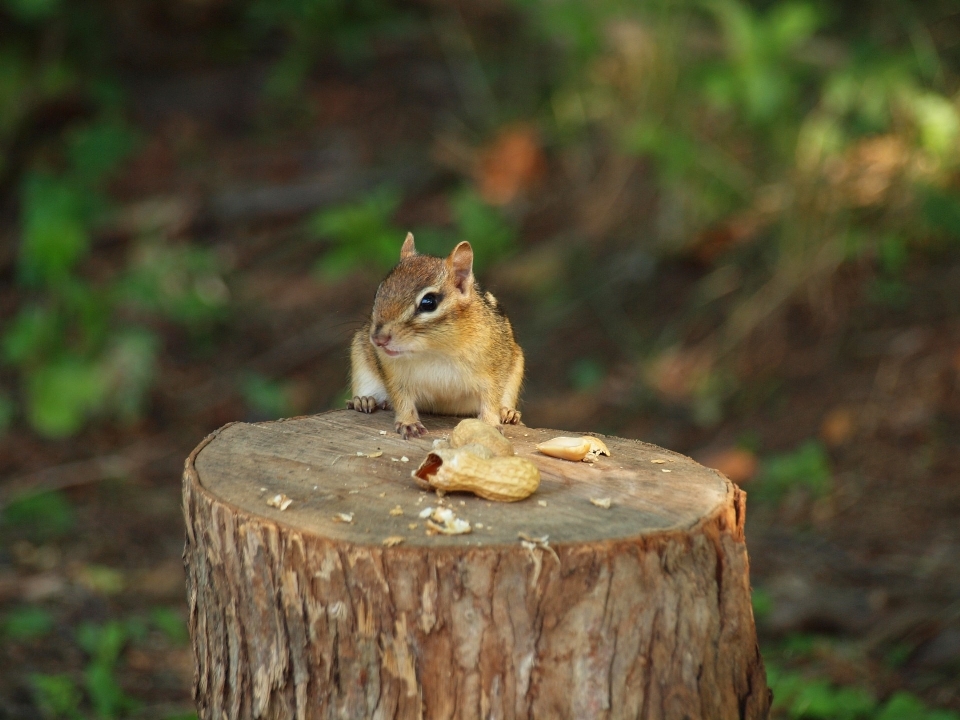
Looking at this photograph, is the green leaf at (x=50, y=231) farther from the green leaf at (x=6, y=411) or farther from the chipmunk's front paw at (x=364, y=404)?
the chipmunk's front paw at (x=364, y=404)

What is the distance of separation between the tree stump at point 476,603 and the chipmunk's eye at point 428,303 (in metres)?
0.70

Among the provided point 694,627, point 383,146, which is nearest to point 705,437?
point 694,627

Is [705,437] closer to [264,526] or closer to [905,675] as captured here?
[905,675]

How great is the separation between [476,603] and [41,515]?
4.31 metres

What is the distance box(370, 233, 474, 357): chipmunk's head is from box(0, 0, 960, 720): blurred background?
1160 millimetres

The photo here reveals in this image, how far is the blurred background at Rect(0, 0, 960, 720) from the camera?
4668 mm

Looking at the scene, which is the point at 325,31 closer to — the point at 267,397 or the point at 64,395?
the point at 267,397

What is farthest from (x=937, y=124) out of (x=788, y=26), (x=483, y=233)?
(x=483, y=233)

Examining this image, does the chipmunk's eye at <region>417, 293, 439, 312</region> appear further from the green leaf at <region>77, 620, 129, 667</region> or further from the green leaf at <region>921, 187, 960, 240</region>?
the green leaf at <region>921, 187, 960, 240</region>

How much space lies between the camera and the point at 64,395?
657 cm

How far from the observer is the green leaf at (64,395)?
6.51 m

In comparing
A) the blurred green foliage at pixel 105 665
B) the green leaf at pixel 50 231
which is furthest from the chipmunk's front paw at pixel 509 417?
the green leaf at pixel 50 231

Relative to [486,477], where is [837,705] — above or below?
below

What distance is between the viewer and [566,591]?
7.32 feet
